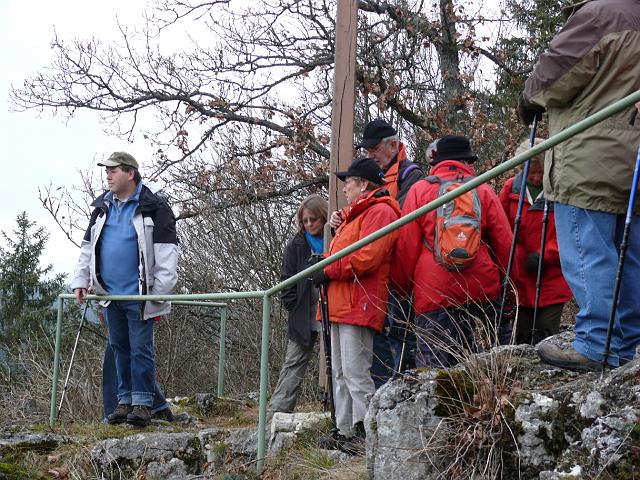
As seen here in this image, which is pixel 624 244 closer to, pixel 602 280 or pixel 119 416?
pixel 602 280

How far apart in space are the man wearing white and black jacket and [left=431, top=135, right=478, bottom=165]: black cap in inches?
89.2

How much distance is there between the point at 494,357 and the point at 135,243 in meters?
3.46

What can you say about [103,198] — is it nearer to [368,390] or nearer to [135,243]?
[135,243]

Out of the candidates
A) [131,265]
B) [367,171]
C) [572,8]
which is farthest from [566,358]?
[131,265]

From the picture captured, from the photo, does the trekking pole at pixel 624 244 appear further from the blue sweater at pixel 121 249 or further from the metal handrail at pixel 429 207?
the blue sweater at pixel 121 249

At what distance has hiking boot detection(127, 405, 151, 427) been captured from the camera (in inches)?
250

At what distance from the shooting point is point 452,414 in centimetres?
378

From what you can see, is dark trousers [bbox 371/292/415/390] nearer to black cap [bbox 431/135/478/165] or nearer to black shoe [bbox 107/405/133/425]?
black cap [bbox 431/135/478/165]

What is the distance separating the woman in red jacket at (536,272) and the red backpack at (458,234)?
53cm

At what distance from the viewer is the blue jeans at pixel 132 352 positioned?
6.47 metres

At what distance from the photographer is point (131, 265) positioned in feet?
21.9

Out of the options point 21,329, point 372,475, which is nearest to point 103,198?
point 372,475

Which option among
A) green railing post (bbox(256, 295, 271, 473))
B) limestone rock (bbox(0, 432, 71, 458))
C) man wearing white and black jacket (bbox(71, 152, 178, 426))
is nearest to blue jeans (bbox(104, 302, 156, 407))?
man wearing white and black jacket (bbox(71, 152, 178, 426))

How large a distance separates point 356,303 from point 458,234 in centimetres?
65
